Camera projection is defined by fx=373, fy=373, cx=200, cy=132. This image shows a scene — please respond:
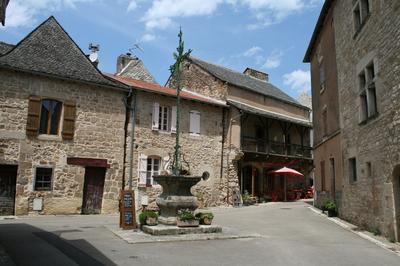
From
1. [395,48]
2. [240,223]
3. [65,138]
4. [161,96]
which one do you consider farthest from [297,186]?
[395,48]

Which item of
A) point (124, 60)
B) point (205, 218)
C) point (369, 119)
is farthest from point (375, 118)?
point (124, 60)

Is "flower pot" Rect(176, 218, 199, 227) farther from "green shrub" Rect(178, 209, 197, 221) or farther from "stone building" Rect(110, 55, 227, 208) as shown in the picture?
"stone building" Rect(110, 55, 227, 208)

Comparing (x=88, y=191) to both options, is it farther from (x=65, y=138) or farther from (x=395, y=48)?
(x=395, y=48)

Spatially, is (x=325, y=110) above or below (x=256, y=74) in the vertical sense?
below

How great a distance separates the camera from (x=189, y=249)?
681 centimetres

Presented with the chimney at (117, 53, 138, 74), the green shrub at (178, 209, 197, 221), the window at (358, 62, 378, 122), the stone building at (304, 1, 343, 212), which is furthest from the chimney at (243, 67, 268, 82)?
the green shrub at (178, 209, 197, 221)

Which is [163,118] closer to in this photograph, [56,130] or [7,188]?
[56,130]

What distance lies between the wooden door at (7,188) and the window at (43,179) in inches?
28.8

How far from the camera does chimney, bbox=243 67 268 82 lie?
2773cm

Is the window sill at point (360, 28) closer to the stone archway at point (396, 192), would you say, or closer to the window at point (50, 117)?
the stone archway at point (396, 192)

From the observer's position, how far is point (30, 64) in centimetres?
1339

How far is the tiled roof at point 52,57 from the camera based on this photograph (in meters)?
13.3

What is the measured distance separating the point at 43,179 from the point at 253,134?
11822 mm

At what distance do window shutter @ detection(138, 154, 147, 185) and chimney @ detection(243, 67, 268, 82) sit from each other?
48.0ft
